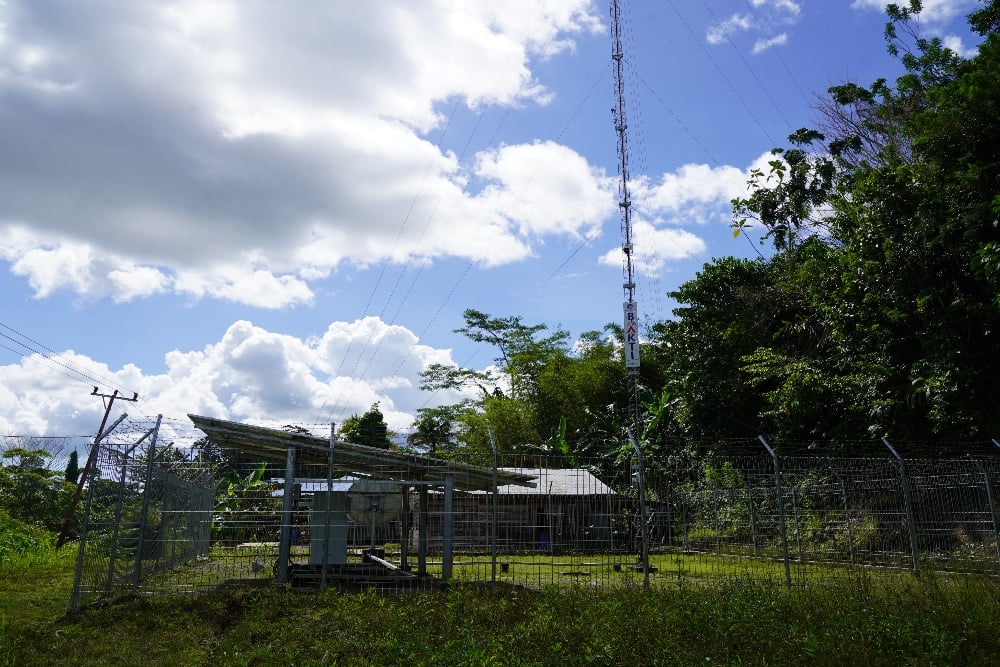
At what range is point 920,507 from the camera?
14242 mm

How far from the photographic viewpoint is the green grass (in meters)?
6.79

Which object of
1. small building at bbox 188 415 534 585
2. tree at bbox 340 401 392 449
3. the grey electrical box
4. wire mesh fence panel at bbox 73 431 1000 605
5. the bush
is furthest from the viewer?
tree at bbox 340 401 392 449

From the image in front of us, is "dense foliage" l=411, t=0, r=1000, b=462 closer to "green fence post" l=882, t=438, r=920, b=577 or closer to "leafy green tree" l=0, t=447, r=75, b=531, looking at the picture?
"green fence post" l=882, t=438, r=920, b=577

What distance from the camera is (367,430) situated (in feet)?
138

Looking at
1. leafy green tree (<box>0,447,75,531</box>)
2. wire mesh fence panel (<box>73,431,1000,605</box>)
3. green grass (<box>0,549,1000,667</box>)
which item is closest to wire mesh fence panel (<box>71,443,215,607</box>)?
wire mesh fence panel (<box>73,431,1000,605</box>)

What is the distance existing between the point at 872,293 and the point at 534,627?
49.0 ft

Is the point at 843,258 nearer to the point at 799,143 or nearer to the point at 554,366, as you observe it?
the point at 799,143

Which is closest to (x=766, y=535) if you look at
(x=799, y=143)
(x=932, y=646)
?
(x=932, y=646)

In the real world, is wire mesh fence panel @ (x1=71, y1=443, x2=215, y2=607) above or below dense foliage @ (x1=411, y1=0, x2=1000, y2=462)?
below

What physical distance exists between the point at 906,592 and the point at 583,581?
17.2 ft

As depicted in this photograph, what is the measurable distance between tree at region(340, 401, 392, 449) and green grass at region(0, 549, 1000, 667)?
108ft

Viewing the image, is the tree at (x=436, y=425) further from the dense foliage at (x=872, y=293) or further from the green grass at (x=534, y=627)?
the green grass at (x=534, y=627)

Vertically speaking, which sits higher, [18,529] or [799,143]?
[799,143]

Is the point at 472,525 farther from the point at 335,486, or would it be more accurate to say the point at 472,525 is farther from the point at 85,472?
the point at 85,472
